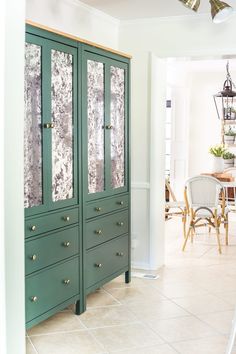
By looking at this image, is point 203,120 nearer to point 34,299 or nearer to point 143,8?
point 143,8

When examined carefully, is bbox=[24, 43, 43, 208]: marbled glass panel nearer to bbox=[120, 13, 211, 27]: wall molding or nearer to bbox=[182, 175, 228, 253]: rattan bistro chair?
bbox=[120, 13, 211, 27]: wall molding

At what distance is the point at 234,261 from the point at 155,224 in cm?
109

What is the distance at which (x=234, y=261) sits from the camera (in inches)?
223

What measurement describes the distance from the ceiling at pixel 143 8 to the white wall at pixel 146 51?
153mm

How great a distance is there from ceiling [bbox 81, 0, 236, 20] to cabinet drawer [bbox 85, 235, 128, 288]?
Result: 210cm

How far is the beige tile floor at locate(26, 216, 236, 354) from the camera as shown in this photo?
3.39 meters

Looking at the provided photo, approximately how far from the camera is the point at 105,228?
4312 mm

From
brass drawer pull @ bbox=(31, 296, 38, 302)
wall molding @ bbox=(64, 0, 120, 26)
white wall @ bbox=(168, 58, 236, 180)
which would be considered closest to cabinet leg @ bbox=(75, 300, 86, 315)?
brass drawer pull @ bbox=(31, 296, 38, 302)

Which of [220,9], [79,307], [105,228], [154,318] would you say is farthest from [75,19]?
[154,318]

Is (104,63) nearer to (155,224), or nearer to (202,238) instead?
(155,224)

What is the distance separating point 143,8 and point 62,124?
1.69 meters

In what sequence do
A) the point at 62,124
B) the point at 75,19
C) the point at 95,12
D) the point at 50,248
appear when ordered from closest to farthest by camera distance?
the point at 50,248 → the point at 62,124 → the point at 75,19 → the point at 95,12

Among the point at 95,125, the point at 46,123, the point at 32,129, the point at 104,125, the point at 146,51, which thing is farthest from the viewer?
the point at 146,51

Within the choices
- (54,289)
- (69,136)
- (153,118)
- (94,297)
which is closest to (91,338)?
(54,289)
